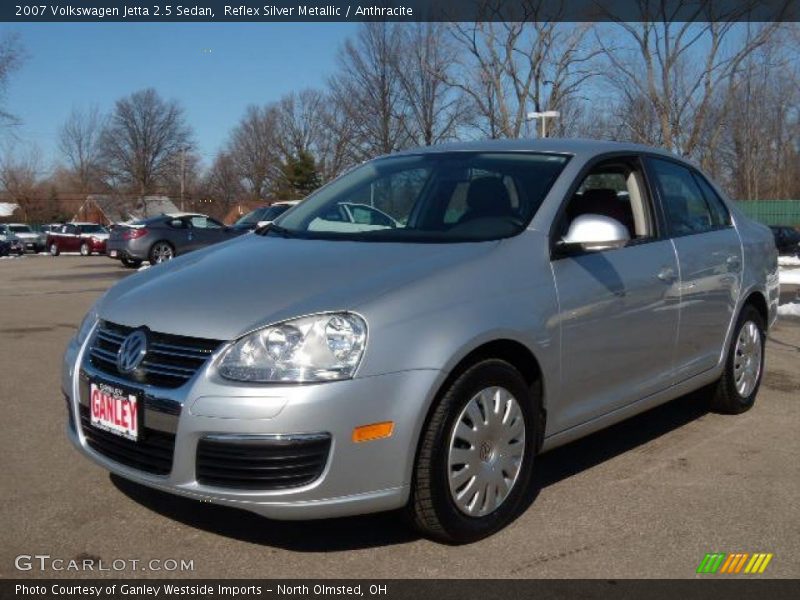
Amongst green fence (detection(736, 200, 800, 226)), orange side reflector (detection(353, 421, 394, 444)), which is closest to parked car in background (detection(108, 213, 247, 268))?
orange side reflector (detection(353, 421, 394, 444))

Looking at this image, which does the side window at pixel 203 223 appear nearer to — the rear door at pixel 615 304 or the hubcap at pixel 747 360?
the hubcap at pixel 747 360

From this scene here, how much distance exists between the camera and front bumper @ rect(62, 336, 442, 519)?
9.44 ft

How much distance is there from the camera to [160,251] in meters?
21.1

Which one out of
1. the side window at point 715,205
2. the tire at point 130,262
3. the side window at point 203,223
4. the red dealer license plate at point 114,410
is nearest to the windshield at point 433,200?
the red dealer license plate at point 114,410

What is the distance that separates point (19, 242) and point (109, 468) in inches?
1554

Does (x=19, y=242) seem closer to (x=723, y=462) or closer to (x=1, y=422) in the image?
(x=1, y=422)

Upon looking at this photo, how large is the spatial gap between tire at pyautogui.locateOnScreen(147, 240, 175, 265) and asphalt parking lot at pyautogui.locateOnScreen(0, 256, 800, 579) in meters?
16.3

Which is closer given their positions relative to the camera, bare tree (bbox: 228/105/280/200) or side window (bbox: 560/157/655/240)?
side window (bbox: 560/157/655/240)

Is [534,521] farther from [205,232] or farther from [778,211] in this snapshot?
[778,211]

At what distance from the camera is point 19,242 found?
39031 mm

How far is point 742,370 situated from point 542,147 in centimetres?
216

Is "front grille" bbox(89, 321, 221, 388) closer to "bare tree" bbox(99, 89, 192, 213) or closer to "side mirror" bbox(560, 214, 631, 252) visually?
"side mirror" bbox(560, 214, 631, 252)

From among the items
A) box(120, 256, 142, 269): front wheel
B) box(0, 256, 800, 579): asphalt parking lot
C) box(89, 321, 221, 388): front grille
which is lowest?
box(120, 256, 142, 269): front wheel

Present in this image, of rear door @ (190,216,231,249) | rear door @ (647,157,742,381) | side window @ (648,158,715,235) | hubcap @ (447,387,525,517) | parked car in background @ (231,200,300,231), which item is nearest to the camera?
hubcap @ (447,387,525,517)
